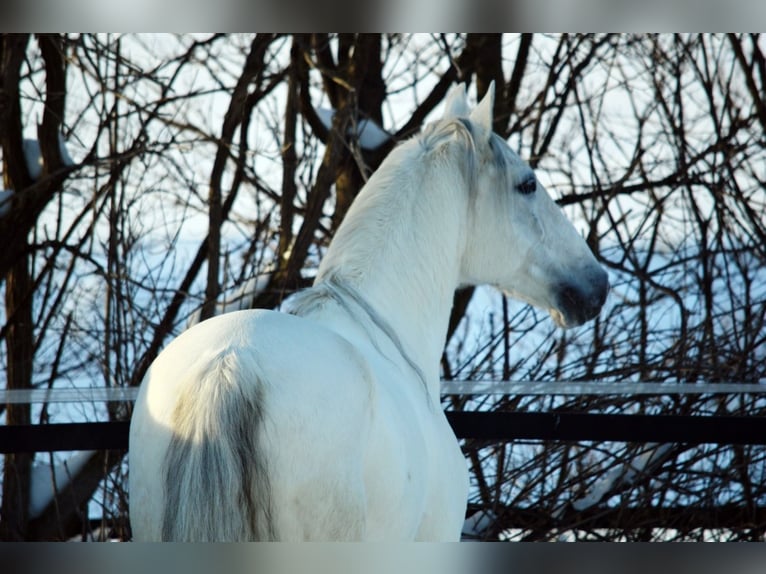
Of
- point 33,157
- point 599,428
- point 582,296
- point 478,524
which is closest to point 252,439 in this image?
point 582,296

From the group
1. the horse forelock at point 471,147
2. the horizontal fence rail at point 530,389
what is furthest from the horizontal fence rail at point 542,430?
the horse forelock at point 471,147

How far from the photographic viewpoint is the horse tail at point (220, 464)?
1045mm

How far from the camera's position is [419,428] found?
4.38 ft

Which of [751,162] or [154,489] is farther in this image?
[751,162]

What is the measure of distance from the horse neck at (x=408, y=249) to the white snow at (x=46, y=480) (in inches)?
88.2

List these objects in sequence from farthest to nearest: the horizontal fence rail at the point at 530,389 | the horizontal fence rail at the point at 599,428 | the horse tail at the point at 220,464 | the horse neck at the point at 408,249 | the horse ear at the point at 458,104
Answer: the horizontal fence rail at the point at 530,389 < the horizontal fence rail at the point at 599,428 < the horse ear at the point at 458,104 < the horse neck at the point at 408,249 < the horse tail at the point at 220,464

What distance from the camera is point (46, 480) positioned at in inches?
137

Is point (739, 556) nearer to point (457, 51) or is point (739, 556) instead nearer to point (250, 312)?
point (250, 312)

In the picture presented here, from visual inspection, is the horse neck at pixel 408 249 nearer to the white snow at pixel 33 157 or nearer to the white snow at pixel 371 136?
the white snow at pixel 371 136

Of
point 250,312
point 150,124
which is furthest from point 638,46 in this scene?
point 250,312

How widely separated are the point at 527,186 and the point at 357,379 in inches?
26.8

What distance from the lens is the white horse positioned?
3.47 feet

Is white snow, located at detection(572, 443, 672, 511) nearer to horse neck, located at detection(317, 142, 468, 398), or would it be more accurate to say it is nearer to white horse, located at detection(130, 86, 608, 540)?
white horse, located at detection(130, 86, 608, 540)

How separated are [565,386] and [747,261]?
3.67 ft
